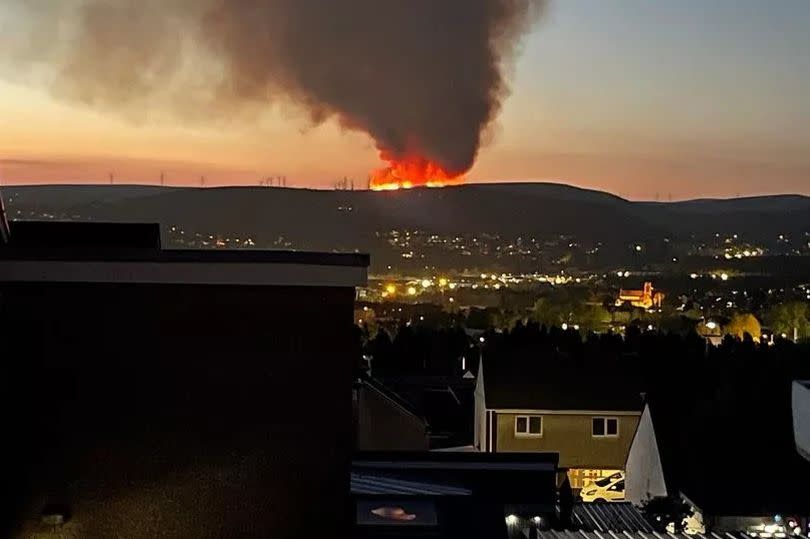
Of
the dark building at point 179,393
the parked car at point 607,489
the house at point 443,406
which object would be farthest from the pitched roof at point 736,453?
the dark building at point 179,393

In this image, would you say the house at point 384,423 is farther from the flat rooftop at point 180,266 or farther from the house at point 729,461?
the flat rooftop at point 180,266

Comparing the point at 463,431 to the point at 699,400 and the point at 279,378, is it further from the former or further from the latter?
the point at 279,378

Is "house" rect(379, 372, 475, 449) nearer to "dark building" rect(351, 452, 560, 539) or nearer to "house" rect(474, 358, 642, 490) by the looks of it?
"house" rect(474, 358, 642, 490)

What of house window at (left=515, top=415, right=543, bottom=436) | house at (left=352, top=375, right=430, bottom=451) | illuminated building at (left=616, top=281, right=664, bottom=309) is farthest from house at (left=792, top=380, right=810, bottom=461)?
illuminated building at (left=616, top=281, right=664, bottom=309)

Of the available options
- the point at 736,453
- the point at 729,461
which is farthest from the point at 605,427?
the point at 729,461

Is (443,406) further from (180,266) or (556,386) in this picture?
(180,266)

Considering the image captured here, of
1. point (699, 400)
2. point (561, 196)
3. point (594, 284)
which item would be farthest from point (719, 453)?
point (561, 196)
